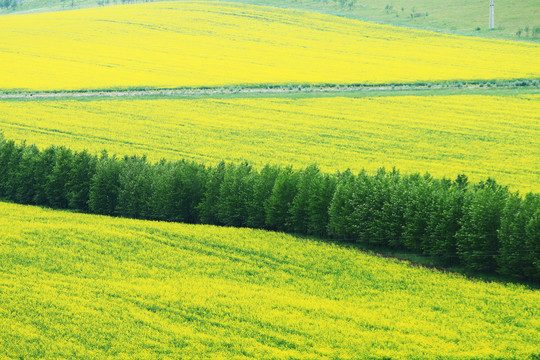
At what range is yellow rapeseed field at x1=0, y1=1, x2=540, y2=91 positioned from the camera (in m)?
67.8

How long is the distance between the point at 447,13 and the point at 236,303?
346 feet

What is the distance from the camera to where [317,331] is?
659 inches

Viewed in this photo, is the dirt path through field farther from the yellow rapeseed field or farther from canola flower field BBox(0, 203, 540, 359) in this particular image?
canola flower field BBox(0, 203, 540, 359)

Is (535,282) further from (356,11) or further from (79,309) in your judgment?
(356,11)

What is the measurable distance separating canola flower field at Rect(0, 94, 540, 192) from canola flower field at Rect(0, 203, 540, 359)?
1466 cm

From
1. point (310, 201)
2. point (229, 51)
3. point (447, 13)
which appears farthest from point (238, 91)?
point (447, 13)

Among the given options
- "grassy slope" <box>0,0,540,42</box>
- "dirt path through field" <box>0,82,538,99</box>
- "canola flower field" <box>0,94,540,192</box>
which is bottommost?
"canola flower field" <box>0,94,540,192</box>

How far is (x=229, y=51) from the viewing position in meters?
83.8

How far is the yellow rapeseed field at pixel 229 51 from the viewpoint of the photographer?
67812 millimetres

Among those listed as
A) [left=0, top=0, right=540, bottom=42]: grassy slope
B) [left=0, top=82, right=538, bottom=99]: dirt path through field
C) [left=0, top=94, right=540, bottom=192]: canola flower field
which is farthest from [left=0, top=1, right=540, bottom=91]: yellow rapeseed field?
[left=0, top=0, right=540, bottom=42]: grassy slope

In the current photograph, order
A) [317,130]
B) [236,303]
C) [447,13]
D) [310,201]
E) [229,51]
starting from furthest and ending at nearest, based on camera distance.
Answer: [447,13]
[229,51]
[317,130]
[310,201]
[236,303]

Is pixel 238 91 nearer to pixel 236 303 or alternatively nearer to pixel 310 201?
pixel 310 201

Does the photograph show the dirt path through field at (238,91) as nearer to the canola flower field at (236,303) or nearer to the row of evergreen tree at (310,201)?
the row of evergreen tree at (310,201)

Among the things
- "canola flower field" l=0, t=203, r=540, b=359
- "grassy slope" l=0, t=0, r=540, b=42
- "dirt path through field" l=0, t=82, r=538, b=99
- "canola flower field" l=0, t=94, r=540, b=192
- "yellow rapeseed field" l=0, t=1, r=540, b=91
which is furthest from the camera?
"grassy slope" l=0, t=0, r=540, b=42
